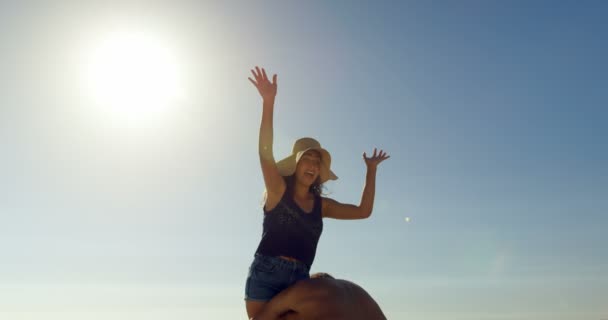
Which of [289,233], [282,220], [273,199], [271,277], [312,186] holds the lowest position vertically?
[271,277]

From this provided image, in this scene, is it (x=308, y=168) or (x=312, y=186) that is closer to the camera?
(x=308, y=168)

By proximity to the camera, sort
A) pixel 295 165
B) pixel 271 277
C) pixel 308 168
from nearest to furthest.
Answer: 1. pixel 271 277
2. pixel 308 168
3. pixel 295 165

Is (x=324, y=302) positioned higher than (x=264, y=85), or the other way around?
(x=264, y=85)

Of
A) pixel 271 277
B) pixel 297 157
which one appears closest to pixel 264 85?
pixel 297 157

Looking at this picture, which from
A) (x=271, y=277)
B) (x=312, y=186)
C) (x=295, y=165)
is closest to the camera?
(x=271, y=277)

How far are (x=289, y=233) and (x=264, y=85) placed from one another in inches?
71.4

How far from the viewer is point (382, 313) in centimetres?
557

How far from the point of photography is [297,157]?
7027mm

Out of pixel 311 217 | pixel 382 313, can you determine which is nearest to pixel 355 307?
pixel 382 313

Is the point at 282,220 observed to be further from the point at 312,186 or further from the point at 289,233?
the point at 312,186

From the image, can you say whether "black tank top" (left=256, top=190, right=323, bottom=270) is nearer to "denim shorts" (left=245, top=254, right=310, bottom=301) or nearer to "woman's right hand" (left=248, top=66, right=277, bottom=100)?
"denim shorts" (left=245, top=254, right=310, bottom=301)

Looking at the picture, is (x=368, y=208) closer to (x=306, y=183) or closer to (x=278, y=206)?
(x=306, y=183)

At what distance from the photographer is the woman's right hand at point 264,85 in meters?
6.35

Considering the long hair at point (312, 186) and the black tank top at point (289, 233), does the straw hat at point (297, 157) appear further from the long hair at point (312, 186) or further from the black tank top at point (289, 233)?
the black tank top at point (289, 233)
